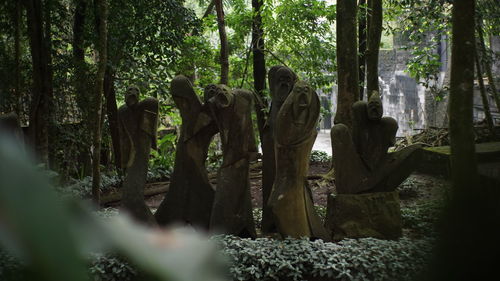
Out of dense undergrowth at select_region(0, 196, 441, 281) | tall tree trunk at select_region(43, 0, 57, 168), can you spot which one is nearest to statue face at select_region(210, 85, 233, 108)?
dense undergrowth at select_region(0, 196, 441, 281)

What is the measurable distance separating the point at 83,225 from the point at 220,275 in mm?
164

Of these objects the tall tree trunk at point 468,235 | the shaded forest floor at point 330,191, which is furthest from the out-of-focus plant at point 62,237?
the shaded forest floor at point 330,191

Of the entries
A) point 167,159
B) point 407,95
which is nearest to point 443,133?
point 167,159

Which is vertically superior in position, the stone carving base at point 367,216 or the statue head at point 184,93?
the statue head at point 184,93

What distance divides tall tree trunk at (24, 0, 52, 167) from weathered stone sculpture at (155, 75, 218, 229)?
2321 millimetres

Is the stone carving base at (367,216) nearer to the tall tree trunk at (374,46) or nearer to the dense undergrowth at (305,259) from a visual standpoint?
the dense undergrowth at (305,259)

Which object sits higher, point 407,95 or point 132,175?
point 407,95

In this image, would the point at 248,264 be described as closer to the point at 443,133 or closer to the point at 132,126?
the point at 132,126

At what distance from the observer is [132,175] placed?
208 inches

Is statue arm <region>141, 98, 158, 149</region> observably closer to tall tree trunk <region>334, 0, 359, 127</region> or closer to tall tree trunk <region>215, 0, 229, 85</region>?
tall tree trunk <region>215, 0, 229, 85</region>

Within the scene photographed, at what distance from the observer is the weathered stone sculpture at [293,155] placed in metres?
4.46

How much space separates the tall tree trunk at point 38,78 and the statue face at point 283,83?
3.36 metres

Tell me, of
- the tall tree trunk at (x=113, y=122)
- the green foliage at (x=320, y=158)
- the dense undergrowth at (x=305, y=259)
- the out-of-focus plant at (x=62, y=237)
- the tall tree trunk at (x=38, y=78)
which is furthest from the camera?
the green foliage at (x=320, y=158)

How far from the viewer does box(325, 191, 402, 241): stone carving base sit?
4.76 metres
